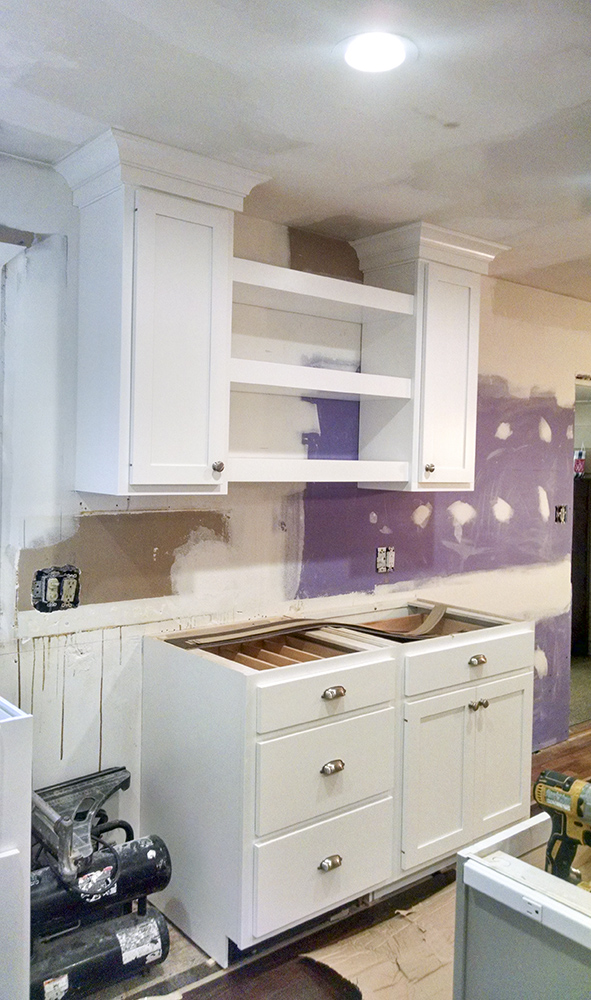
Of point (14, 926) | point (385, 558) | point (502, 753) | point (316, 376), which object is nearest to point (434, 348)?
point (316, 376)

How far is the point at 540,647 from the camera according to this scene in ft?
13.5

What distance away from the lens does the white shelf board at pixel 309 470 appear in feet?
8.46

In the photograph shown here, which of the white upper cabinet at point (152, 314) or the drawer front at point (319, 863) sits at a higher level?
the white upper cabinet at point (152, 314)

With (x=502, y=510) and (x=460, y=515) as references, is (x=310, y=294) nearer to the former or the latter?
(x=460, y=515)

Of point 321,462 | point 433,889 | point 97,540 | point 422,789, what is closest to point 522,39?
point 321,462

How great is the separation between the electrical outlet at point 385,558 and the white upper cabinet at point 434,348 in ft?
1.05

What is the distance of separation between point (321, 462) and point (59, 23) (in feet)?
5.19

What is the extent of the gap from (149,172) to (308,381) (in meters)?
0.85

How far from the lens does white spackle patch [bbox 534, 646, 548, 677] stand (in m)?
4.09

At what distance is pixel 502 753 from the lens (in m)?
2.95

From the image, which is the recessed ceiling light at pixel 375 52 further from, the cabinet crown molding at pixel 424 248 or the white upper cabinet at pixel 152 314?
the cabinet crown molding at pixel 424 248

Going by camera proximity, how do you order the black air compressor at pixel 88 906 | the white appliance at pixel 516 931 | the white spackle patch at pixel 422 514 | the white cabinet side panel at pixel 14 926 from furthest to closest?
the white spackle patch at pixel 422 514 < the black air compressor at pixel 88 906 < the white cabinet side panel at pixel 14 926 < the white appliance at pixel 516 931

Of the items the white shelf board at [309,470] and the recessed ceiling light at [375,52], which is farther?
the white shelf board at [309,470]

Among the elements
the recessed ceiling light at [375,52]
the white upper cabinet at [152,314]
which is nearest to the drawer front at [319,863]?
the white upper cabinet at [152,314]
